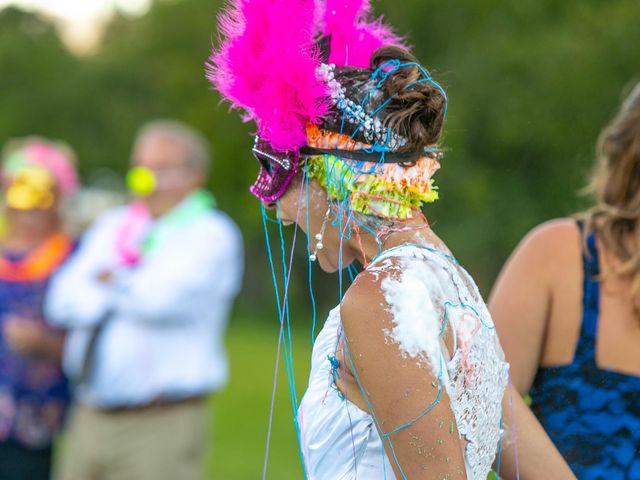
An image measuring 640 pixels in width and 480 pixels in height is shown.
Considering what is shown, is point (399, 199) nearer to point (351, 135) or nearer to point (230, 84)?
point (351, 135)

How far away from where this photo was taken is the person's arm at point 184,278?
4.48 meters

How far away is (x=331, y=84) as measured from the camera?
1851 mm

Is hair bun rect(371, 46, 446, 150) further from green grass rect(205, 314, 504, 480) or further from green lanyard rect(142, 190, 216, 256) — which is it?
green lanyard rect(142, 190, 216, 256)

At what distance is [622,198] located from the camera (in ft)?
8.15

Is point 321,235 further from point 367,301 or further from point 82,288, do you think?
point 82,288

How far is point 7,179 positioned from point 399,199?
3588mm

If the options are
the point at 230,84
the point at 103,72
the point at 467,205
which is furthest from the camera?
the point at 103,72

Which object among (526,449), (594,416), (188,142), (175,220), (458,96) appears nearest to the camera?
(526,449)

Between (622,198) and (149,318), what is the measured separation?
2.63 m

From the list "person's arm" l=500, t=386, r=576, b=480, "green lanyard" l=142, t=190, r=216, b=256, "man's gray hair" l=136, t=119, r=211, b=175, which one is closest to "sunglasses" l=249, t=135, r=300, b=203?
"person's arm" l=500, t=386, r=576, b=480

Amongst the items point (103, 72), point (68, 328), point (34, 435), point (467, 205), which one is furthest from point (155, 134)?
point (103, 72)

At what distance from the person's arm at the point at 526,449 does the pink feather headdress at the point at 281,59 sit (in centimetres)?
81

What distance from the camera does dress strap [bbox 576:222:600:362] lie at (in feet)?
7.79

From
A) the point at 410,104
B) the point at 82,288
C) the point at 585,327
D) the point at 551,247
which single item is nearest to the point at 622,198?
the point at 551,247
